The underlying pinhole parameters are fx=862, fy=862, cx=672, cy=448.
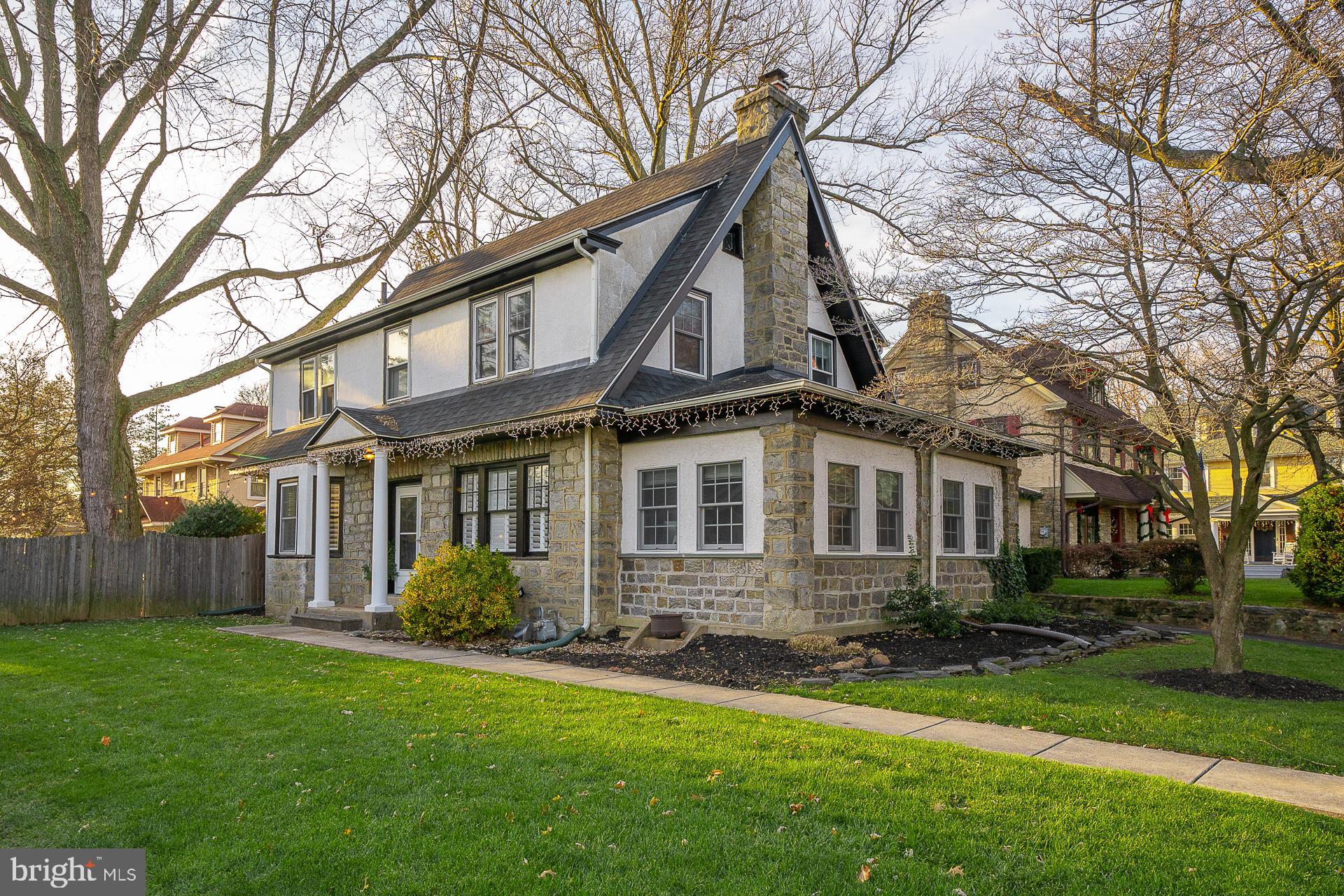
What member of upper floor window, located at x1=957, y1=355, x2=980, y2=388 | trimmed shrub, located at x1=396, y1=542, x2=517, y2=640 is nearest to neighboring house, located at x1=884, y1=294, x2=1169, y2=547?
upper floor window, located at x1=957, y1=355, x2=980, y2=388

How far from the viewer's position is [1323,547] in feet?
48.6

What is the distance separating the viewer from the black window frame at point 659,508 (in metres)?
12.1

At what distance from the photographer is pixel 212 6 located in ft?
62.8

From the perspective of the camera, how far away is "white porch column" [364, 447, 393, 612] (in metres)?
14.3

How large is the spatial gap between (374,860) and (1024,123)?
8761 mm

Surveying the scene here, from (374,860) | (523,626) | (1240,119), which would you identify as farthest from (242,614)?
(1240,119)

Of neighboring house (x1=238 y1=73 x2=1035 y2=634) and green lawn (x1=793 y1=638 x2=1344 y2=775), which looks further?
neighboring house (x1=238 y1=73 x2=1035 y2=634)

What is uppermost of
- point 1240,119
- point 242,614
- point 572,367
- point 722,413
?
point 1240,119

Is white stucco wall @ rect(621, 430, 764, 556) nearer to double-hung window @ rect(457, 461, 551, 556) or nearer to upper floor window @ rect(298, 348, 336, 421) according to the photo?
double-hung window @ rect(457, 461, 551, 556)

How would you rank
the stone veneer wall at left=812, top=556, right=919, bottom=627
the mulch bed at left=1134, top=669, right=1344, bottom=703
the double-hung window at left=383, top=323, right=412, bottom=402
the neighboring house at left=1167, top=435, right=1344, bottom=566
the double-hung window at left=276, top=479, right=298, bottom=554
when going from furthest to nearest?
1. the neighboring house at left=1167, top=435, right=1344, bottom=566
2. the double-hung window at left=276, top=479, right=298, bottom=554
3. the double-hung window at left=383, top=323, right=412, bottom=402
4. the stone veneer wall at left=812, top=556, right=919, bottom=627
5. the mulch bed at left=1134, top=669, right=1344, bottom=703

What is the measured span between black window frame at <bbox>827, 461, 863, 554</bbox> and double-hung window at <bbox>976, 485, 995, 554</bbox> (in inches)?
154

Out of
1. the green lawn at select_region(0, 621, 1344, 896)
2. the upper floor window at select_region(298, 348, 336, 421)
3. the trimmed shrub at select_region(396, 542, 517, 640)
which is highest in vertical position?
the upper floor window at select_region(298, 348, 336, 421)

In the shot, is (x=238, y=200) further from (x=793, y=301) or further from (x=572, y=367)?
(x=793, y=301)

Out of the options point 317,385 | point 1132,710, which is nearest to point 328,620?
point 317,385
